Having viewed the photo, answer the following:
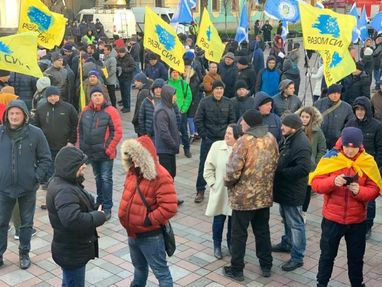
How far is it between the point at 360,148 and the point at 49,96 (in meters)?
4.35

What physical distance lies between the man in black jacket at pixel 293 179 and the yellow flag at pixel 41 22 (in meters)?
5.35

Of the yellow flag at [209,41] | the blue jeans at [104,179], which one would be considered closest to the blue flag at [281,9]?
the yellow flag at [209,41]

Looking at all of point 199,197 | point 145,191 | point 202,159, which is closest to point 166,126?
point 202,159

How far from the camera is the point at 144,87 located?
9.52 metres

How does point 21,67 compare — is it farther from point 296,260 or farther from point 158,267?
point 296,260

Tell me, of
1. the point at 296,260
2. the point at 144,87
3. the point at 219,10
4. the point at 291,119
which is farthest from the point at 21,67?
the point at 219,10

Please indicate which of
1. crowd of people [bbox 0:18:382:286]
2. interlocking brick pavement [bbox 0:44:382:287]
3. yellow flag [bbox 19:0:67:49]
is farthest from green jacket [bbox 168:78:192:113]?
interlocking brick pavement [bbox 0:44:382:287]

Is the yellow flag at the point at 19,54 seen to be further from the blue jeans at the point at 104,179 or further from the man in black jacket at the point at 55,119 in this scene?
the blue jeans at the point at 104,179

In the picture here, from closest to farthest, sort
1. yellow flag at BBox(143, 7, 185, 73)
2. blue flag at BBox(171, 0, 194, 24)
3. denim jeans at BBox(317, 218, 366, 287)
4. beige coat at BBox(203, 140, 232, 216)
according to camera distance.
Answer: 1. denim jeans at BBox(317, 218, 366, 287)
2. beige coat at BBox(203, 140, 232, 216)
3. yellow flag at BBox(143, 7, 185, 73)
4. blue flag at BBox(171, 0, 194, 24)

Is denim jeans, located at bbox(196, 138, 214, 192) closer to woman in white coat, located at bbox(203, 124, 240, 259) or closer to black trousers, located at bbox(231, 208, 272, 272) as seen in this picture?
woman in white coat, located at bbox(203, 124, 240, 259)

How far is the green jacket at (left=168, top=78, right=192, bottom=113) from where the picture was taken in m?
10.0

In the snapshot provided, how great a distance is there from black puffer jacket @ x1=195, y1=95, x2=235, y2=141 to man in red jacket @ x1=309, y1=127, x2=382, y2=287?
2.90m

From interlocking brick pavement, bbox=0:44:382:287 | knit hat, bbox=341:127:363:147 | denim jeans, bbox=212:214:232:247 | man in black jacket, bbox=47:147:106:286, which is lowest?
interlocking brick pavement, bbox=0:44:382:287

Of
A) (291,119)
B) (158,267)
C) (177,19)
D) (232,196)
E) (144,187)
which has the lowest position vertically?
(158,267)
